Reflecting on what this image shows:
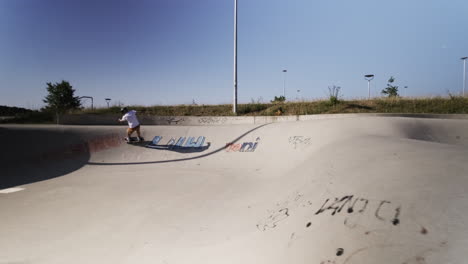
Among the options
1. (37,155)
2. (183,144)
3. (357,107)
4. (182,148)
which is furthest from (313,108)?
(37,155)

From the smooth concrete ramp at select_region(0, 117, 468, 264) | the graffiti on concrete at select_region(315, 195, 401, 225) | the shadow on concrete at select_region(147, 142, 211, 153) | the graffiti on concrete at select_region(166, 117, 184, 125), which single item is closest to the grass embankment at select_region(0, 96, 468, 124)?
the graffiti on concrete at select_region(166, 117, 184, 125)

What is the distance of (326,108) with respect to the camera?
1271 cm

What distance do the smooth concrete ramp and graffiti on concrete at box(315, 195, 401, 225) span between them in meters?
0.01

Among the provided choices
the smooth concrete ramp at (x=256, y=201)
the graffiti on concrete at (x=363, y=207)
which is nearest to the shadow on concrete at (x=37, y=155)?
the smooth concrete ramp at (x=256, y=201)

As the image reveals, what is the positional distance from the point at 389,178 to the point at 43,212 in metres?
6.22

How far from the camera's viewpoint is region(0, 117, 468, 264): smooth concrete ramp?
73.2 inches

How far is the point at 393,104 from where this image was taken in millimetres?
12211

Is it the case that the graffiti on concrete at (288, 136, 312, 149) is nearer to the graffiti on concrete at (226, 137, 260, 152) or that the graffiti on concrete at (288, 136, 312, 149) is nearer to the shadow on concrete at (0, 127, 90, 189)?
the graffiti on concrete at (226, 137, 260, 152)

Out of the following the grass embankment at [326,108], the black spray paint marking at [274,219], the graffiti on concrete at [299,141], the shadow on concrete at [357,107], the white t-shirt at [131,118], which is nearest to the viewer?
the black spray paint marking at [274,219]

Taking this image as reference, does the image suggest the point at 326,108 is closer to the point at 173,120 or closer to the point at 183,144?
the point at 183,144

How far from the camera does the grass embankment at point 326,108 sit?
11.5 m

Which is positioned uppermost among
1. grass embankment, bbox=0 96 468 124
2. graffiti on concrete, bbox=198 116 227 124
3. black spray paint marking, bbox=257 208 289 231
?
grass embankment, bbox=0 96 468 124

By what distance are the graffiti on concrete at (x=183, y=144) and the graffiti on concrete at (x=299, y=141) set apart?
3403mm

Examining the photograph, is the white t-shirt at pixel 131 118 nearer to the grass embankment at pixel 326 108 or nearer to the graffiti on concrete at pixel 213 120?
the graffiti on concrete at pixel 213 120
